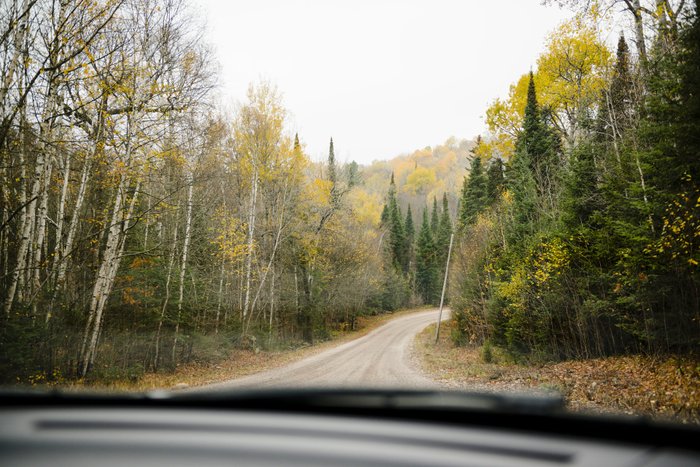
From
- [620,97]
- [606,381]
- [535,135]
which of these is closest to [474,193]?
[535,135]

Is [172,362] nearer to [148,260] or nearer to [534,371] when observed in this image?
[148,260]

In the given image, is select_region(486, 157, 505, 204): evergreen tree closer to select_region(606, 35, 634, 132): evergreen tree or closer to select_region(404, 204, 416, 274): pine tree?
select_region(606, 35, 634, 132): evergreen tree

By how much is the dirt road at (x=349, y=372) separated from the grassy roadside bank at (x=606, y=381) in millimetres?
1232

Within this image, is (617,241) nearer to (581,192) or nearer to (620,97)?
(581,192)

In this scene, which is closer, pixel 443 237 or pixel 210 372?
pixel 210 372

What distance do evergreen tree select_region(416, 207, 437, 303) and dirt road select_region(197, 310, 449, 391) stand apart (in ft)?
121

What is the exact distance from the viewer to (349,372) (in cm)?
1277

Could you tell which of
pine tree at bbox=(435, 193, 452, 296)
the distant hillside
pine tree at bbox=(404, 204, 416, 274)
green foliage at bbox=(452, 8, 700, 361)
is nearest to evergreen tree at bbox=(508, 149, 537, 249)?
green foliage at bbox=(452, 8, 700, 361)

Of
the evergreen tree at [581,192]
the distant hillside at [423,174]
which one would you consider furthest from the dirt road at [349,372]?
the distant hillside at [423,174]

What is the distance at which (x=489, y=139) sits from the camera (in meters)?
32.4

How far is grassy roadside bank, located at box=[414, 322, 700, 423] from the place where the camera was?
7.08 meters

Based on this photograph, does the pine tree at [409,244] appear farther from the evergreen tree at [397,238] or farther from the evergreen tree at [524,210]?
the evergreen tree at [524,210]

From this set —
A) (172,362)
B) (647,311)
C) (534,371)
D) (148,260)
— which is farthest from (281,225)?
(647,311)

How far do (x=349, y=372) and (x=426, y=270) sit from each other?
46.8 m
